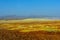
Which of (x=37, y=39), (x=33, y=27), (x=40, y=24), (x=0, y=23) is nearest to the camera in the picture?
(x=37, y=39)

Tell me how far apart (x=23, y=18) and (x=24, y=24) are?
1.85 feet

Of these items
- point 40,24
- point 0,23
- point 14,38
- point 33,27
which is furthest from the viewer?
point 40,24

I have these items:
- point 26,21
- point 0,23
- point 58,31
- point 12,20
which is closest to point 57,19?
point 58,31

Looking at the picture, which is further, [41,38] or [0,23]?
[0,23]

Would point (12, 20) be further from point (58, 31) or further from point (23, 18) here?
point (58, 31)

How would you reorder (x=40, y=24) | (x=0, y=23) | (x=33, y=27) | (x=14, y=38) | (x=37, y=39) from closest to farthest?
(x=14, y=38) → (x=37, y=39) → (x=0, y=23) → (x=33, y=27) → (x=40, y=24)

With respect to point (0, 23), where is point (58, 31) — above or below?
below

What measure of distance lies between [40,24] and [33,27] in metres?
1.19

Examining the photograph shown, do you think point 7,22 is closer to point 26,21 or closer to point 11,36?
point 26,21

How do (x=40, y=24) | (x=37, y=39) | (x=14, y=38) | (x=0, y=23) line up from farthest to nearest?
(x=40, y=24)
(x=0, y=23)
(x=37, y=39)
(x=14, y=38)

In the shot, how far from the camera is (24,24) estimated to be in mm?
12602

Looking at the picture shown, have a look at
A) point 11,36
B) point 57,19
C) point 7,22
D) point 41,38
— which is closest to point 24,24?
point 7,22

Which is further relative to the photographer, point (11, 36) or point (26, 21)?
point (26, 21)

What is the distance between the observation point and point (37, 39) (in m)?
8.87
